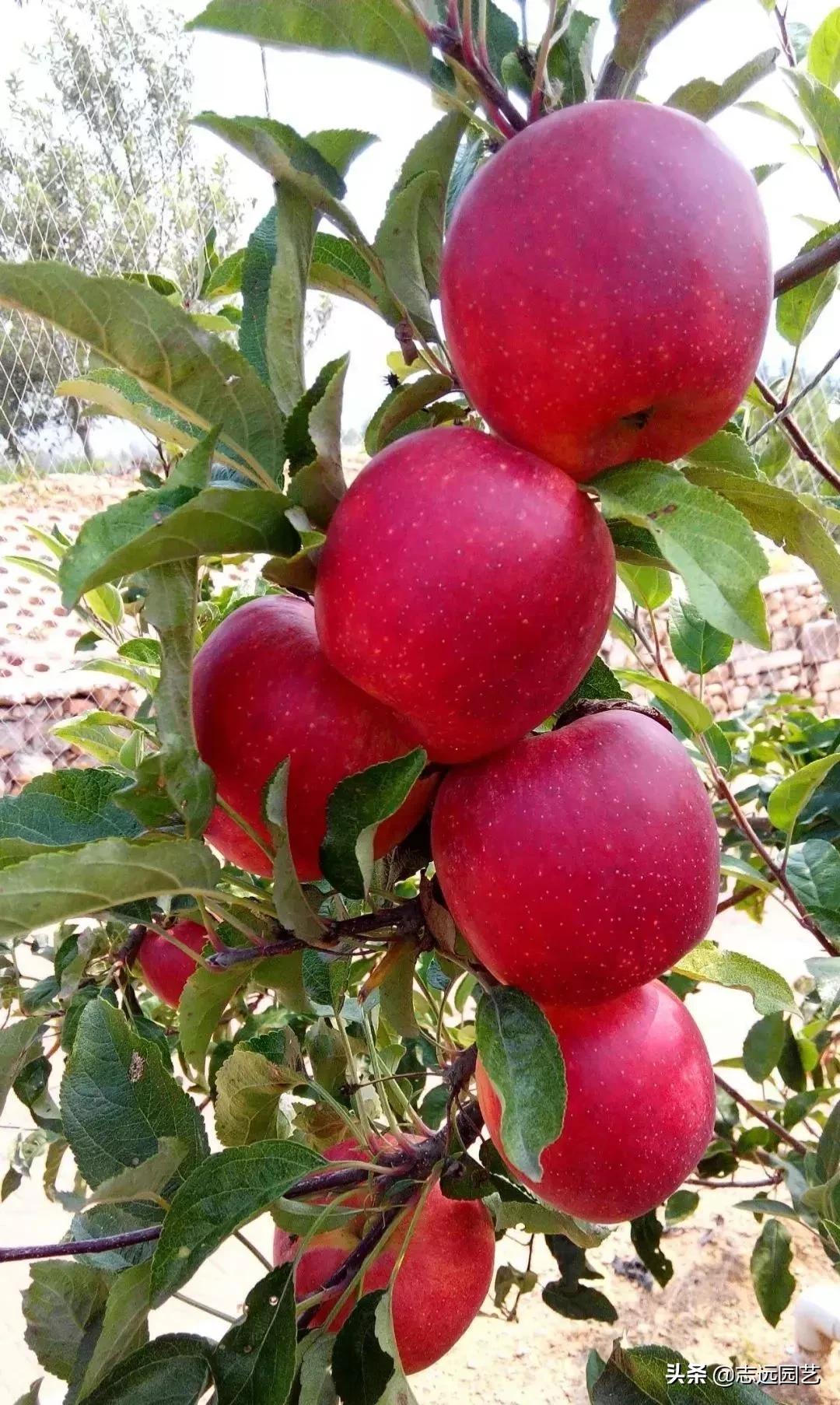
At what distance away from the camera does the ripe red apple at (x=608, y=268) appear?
0.34 m

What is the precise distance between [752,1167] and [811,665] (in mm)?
3634

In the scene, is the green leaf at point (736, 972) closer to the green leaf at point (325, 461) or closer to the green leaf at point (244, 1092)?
the green leaf at point (244, 1092)

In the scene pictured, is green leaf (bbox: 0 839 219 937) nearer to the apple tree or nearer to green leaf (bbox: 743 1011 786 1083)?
the apple tree

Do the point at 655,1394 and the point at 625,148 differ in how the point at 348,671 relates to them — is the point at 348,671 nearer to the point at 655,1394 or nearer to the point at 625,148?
the point at 625,148

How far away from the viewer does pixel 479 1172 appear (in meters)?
0.57

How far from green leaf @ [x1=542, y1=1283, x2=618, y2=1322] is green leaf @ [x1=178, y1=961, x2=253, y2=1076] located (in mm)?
651

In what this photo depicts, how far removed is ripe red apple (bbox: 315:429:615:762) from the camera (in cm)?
36

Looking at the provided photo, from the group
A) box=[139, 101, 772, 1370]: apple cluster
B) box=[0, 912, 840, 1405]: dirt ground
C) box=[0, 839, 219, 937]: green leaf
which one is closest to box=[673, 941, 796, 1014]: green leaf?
box=[139, 101, 772, 1370]: apple cluster

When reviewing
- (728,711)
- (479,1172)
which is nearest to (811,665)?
(728,711)

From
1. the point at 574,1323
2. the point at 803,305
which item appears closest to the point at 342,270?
the point at 803,305

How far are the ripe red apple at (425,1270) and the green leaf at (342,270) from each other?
514mm

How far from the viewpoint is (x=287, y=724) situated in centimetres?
41

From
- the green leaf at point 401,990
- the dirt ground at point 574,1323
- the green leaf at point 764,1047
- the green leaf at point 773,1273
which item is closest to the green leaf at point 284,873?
the green leaf at point 401,990

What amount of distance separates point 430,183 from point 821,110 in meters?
0.44
